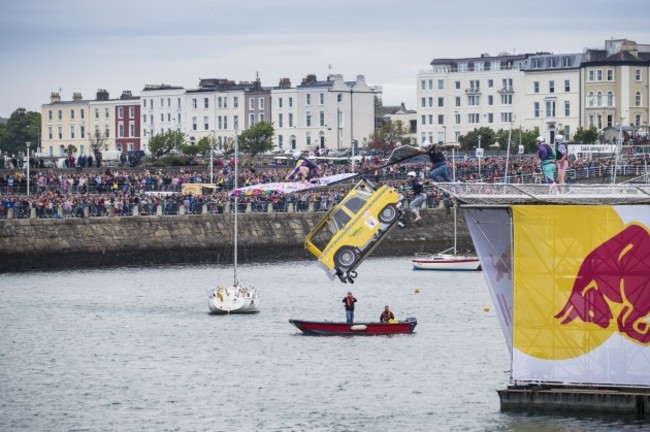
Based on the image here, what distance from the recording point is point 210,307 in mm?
74500

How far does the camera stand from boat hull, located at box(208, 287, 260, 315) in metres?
73.9

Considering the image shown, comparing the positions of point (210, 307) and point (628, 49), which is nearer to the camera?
point (210, 307)

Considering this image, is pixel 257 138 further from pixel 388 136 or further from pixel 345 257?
pixel 345 257

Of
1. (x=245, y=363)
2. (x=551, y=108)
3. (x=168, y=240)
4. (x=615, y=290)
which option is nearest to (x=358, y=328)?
(x=245, y=363)

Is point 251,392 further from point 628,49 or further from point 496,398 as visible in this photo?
point 628,49

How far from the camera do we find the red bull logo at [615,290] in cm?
4075

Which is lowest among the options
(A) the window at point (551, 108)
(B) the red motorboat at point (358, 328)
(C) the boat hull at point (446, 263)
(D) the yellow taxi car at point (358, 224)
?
(B) the red motorboat at point (358, 328)

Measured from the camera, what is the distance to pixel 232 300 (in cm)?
7400

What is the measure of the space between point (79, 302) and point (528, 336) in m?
41.6

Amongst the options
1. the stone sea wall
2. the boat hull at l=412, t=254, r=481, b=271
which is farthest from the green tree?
the boat hull at l=412, t=254, r=481, b=271

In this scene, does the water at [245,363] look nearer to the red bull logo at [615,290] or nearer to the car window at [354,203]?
the red bull logo at [615,290]

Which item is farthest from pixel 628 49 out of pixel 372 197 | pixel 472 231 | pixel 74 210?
pixel 472 231

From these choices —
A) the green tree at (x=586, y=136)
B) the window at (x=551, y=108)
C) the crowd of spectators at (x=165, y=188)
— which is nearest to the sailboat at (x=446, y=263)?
the crowd of spectators at (x=165, y=188)

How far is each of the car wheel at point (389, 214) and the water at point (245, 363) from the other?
5091 millimetres
